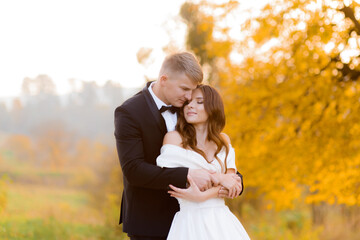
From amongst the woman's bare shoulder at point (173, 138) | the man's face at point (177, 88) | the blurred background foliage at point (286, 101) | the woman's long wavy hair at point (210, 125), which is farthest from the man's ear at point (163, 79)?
the blurred background foliage at point (286, 101)

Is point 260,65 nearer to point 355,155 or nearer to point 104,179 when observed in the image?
point 355,155

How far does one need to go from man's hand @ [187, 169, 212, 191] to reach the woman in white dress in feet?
0.09

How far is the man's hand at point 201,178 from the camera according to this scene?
2.57 metres

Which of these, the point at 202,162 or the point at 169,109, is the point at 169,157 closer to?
the point at 202,162

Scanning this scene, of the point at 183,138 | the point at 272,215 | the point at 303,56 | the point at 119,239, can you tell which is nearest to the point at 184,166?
the point at 183,138

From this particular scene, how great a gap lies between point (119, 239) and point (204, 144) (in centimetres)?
495

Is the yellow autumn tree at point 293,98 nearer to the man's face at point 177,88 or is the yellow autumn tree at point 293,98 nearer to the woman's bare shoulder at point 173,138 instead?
the man's face at point 177,88

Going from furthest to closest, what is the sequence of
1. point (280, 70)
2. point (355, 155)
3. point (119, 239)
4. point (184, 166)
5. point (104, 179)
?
point (104, 179), point (119, 239), point (280, 70), point (355, 155), point (184, 166)

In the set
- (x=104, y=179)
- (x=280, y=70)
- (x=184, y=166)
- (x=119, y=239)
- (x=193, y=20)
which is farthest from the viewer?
(x=193, y=20)

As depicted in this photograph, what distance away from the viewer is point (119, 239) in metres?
7.28

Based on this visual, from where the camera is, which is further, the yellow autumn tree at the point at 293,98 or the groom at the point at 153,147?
the yellow autumn tree at the point at 293,98

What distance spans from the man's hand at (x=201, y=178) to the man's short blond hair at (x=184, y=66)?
58cm

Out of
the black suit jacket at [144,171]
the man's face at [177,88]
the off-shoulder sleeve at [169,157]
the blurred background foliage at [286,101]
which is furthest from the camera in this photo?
the blurred background foliage at [286,101]

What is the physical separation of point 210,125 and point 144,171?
578mm
